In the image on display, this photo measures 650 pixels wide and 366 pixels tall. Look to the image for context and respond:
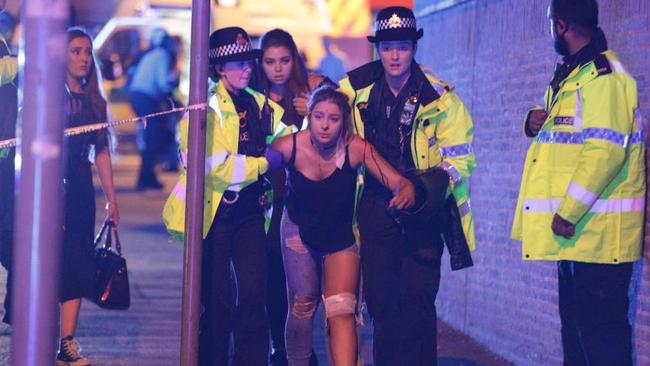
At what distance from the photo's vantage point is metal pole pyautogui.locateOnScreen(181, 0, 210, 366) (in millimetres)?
5746

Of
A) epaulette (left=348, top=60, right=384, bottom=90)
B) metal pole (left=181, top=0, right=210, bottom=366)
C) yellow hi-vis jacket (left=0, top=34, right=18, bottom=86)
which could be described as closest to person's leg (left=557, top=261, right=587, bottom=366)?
epaulette (left=348, top=60, right=384, bottom=90)

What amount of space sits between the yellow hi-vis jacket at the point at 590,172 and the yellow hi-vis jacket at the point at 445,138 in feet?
1.63

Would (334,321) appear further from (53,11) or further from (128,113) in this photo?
(128,113)

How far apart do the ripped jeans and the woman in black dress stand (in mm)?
1360

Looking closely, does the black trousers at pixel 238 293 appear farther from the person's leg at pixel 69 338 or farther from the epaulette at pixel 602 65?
the epaulette at pixel 602 65

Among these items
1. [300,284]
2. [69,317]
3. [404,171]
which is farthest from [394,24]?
[69,317]

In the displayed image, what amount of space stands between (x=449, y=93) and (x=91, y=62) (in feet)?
7.00

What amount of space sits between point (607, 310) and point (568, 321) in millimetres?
370

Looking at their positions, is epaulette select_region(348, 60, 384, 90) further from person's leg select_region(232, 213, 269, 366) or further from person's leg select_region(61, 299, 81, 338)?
person's leg select_region(61, 299, 81, 338)

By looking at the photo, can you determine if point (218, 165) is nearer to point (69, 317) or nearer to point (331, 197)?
point (331, 197)

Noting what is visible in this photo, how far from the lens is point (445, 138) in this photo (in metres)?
7.07

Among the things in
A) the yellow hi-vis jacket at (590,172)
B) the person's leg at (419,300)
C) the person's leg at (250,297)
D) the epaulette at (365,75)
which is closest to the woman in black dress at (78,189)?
the person's leg at (250,297)

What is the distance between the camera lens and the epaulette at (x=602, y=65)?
20.5 feet

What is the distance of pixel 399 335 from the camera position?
710 centimetres
